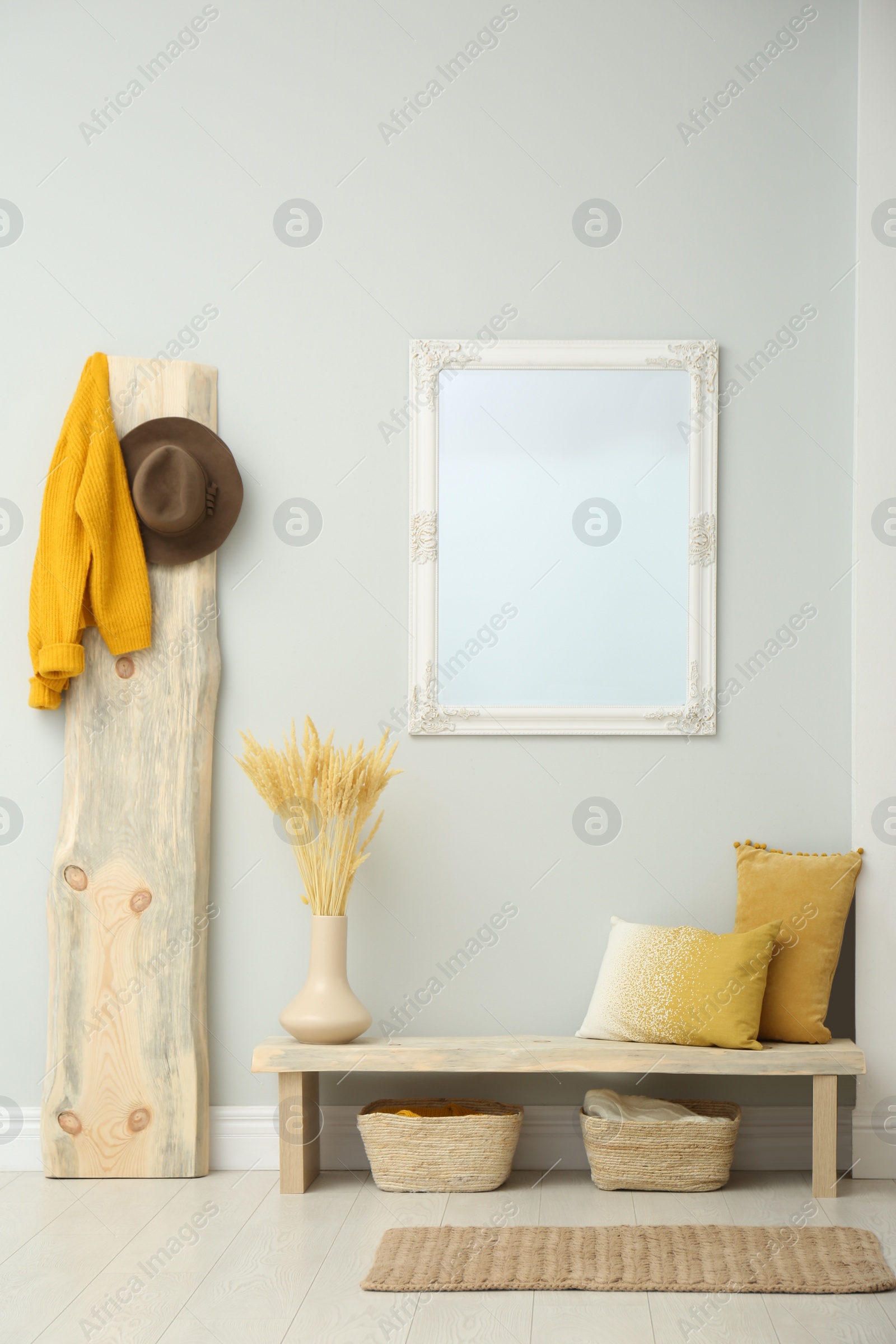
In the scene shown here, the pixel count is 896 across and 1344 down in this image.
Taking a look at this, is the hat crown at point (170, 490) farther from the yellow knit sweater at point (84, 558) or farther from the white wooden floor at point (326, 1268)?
the white wooden floor at point (326, 1268)

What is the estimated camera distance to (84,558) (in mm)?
2811

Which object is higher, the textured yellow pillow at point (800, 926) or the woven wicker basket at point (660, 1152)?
the textured yellow pillow at point (800, 926)

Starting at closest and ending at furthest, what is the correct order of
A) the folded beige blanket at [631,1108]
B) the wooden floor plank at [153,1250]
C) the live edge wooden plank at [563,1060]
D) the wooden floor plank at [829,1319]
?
the wooden floor plank at [829,1319] < the wooden floor plank at [153,1250] < the live edge wooden plank at [563,1060] < the folded beige blanket at [631,1108]

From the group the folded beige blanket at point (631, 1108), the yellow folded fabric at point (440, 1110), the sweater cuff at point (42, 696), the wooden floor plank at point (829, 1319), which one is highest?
the sweater cuff at point (42, 696)

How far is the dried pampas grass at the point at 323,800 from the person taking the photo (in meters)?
2.68

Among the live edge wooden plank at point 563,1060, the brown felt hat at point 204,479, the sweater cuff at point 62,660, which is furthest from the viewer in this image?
the brown felt hat at point 204,479

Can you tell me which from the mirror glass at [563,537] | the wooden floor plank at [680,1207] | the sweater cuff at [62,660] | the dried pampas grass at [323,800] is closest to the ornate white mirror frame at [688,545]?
the mirror glass at [563,537]

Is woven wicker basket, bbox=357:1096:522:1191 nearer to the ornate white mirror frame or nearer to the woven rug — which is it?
the woven rug

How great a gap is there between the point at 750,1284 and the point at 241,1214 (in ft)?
3.76

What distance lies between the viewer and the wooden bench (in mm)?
2553

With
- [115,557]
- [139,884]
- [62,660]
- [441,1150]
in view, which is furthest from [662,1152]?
[115,557]

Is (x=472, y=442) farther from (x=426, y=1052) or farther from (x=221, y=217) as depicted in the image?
(x=426, y=1052)

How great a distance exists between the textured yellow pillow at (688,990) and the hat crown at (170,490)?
1598 mm

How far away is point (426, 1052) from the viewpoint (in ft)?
8.51
